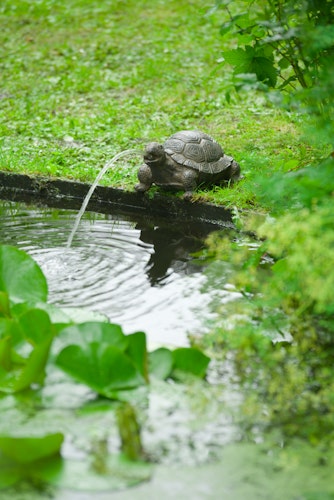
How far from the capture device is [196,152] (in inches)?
228

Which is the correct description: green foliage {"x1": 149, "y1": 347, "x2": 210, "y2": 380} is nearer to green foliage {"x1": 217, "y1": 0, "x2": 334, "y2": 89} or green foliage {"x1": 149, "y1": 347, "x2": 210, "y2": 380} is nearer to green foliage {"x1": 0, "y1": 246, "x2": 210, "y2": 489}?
green foliage {"x1": 0, "y1": 246, "x2": 210, "y2": 489}

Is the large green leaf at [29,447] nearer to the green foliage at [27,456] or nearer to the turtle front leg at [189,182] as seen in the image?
the green foliage at [27,456]

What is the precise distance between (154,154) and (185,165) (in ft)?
0.78

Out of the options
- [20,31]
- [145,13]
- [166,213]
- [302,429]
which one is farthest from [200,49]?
[302,429]

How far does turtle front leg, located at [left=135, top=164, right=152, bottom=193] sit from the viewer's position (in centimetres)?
570

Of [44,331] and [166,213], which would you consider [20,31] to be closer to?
[166,213]

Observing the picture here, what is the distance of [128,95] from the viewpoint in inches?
352

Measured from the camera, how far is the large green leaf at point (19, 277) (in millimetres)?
3662

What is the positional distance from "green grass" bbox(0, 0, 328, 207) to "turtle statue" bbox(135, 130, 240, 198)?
0.14 meters

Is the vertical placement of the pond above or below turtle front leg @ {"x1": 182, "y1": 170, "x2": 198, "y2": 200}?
above

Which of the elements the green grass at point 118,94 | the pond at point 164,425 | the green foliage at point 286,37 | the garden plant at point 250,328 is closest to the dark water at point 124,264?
the pond at point 164,425

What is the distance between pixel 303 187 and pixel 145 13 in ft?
29.2

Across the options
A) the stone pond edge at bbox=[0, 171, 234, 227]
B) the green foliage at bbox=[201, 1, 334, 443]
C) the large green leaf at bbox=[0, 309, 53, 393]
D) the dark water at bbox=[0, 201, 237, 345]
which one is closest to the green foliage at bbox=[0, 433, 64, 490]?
the large green leaf at bbox=[0, 309, 53, 393]

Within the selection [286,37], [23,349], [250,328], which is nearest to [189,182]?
[286,37]
